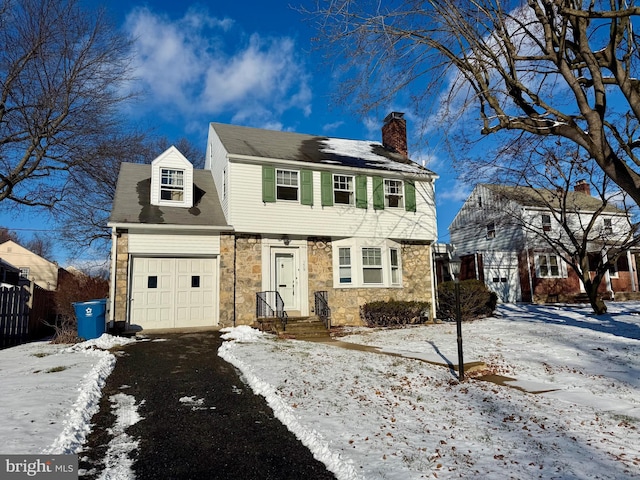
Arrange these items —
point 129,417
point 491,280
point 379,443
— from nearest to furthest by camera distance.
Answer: point 379,443 < point 129,417 < point 491,280

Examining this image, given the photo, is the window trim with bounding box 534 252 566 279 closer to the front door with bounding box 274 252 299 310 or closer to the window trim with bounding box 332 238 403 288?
the window trim with bounding box 332 238 403 288

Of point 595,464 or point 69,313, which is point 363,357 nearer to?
point 595,464

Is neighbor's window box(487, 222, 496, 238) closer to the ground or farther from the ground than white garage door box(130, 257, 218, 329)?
farther from the ground

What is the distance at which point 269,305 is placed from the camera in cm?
1307

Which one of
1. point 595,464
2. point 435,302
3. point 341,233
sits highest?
point 341,233

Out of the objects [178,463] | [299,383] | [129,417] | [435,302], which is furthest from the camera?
[435,302]

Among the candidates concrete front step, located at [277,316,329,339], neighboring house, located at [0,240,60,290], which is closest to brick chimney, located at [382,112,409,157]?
concrete front step, located at [277,316,329,339]

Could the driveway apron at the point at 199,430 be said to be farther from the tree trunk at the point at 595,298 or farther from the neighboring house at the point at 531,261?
the neighboring house at the point at 531,261

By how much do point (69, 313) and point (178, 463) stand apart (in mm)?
10694

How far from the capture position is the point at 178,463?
3.76 m

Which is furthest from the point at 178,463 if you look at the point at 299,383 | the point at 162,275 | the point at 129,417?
the point at 162,275

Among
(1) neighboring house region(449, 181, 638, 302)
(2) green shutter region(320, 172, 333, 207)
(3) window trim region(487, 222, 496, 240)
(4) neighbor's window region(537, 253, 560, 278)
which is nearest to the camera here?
(2) green shutter region(320, 172, 333, 207)

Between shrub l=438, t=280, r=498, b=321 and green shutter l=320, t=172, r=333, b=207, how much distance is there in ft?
19.3

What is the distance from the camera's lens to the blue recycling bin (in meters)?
10.4
